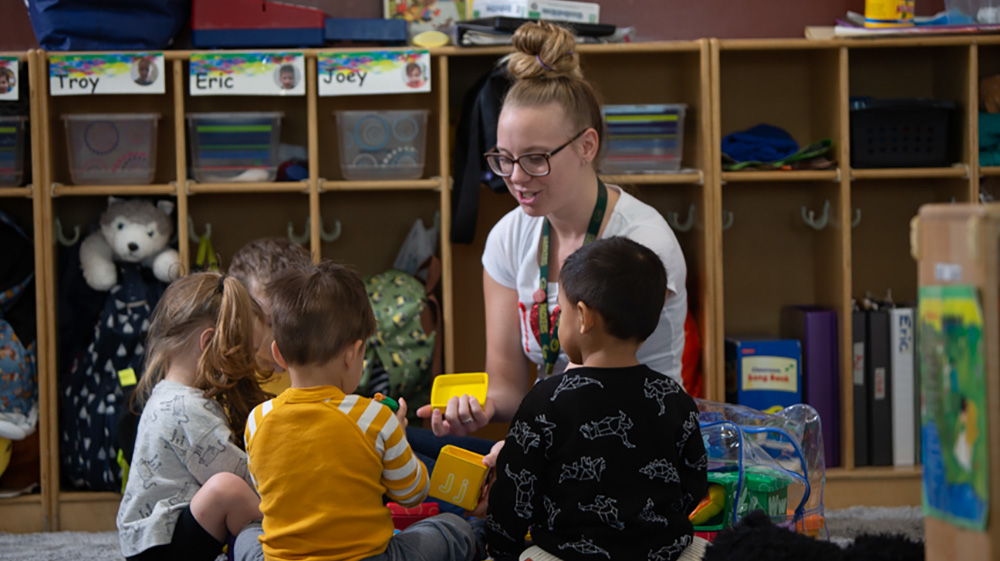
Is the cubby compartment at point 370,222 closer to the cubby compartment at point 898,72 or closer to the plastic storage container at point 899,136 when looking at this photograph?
the plastic storage container at point 899,136

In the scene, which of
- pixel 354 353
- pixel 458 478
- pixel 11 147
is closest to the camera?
pixel 354 353

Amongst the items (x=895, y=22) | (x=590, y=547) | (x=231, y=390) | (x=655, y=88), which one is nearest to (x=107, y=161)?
(x=231, y=390)

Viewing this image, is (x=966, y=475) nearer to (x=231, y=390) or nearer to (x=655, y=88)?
(x=231, y=390)

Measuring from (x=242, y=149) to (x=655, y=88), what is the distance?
137 centimetres

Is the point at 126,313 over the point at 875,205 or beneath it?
beneath

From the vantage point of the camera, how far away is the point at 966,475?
0.84m

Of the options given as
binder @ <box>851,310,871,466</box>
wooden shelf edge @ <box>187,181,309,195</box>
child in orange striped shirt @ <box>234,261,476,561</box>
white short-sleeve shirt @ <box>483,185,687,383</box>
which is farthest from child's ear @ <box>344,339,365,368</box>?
binder @ <box>851,310,871,466</box>

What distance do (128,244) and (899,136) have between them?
236 centimetres

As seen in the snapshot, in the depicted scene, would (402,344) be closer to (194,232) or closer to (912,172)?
(194,232)

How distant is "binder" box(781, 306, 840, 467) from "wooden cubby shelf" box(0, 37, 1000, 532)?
4cm

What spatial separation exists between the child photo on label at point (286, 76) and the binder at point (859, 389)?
1824mm

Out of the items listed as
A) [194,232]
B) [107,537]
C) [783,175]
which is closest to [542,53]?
[783,175]

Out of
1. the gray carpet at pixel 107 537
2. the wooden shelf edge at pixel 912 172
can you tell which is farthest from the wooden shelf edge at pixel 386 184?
the wooden shelf edge at pixel 912 172

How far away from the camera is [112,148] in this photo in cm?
269
